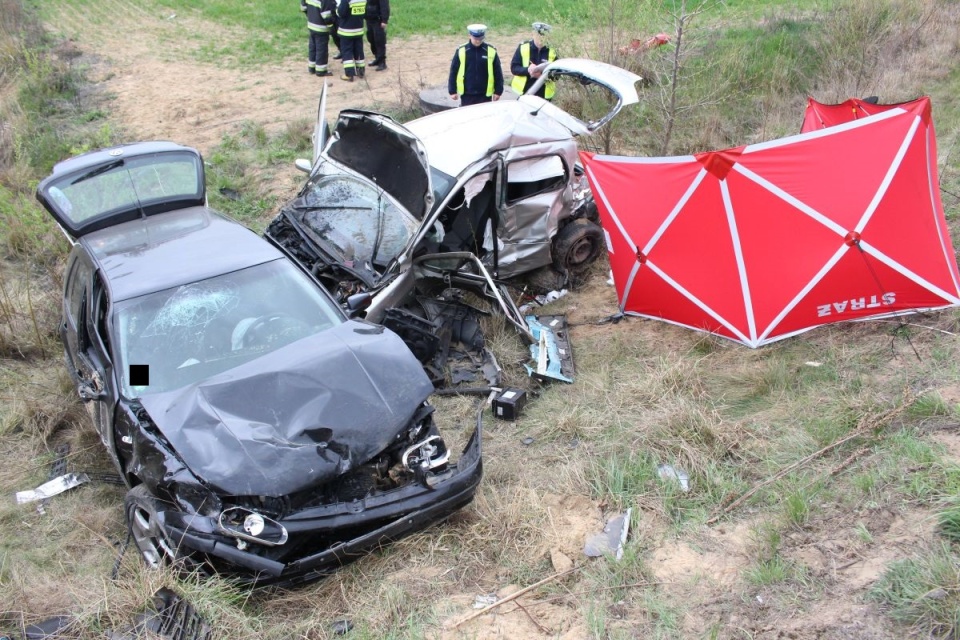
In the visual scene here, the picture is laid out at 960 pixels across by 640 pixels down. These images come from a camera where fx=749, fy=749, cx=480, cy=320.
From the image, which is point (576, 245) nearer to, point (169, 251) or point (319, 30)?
point (169, 251)

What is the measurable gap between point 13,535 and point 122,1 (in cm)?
1734

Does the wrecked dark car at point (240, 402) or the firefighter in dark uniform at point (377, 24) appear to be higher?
the firefighter in dark uniform at point (377, 24)

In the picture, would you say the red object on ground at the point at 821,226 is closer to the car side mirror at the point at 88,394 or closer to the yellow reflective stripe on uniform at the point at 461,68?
the yellow reflective stripe on uniform at the point at 461,68

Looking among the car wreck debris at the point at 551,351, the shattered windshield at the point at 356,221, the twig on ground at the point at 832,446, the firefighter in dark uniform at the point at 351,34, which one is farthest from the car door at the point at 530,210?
the firefighter in dark uniform at the point at 351,34

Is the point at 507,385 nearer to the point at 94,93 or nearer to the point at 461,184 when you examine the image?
the point at 461,184

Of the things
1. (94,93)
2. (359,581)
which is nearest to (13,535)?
(359,581)

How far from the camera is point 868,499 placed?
13.4 feet

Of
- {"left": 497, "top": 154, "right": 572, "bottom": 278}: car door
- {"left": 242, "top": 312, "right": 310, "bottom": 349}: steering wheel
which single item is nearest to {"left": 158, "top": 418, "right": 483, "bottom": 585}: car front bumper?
{"left": 242, "top": 312, "right": 310, "bottom": 349}: steering wheel

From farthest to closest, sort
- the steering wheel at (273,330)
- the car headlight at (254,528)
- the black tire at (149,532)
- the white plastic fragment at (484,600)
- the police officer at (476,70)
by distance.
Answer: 1. the police officer at (476,70)
2. the steering wheel at (273,330)
3. the white plastic fragment at (484,600)
4. the black tire at (149,532)
5. the car headlight at (254,528)

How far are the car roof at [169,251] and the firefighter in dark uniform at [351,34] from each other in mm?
7783

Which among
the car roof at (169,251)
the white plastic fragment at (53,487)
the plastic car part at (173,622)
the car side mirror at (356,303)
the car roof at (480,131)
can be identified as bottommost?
the white plastic fragment at (53,487)

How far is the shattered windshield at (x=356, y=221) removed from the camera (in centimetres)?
612

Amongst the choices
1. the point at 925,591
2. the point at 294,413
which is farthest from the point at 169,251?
the point at 925,591

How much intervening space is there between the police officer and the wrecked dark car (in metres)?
5.02
